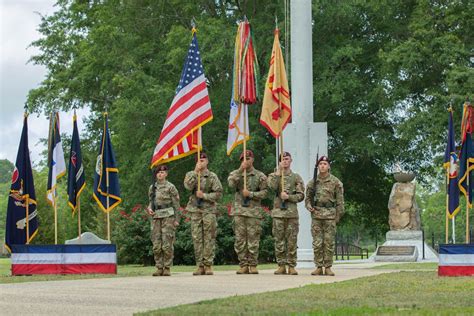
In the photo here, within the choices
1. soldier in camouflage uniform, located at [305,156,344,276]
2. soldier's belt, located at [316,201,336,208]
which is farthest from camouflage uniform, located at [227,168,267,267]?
soldier's belt, located at [316,201,336,208]

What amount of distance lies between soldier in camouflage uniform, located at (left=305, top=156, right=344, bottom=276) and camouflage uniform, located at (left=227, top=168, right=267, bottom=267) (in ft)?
3.15

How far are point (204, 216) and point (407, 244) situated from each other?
14.8 metres

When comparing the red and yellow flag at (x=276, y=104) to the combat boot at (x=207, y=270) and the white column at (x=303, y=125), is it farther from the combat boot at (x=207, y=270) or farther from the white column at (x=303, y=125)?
the combat boot at (x=207, y=270)

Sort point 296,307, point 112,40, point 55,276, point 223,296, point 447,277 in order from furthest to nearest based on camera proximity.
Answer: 1. point 112,40
2. point 55,276
3. point 447,277
4. point 223,296
5. point 296,307

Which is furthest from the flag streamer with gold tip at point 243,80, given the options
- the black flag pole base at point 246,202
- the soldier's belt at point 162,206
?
the soldier's belt at point 162,206

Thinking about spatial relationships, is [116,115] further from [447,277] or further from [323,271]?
[447,277]

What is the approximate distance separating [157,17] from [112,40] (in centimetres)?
230

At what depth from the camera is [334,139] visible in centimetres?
3766

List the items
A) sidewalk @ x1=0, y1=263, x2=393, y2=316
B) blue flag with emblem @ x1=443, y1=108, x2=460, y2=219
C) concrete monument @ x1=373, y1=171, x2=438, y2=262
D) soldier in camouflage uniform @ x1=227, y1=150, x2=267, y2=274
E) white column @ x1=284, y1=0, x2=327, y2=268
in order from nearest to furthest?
sidewalk @ x1=0, y1=263, x2=393, y2=316, soldier in camouflage uniform @ x1=227, y1=150, x2=267, y2=274, blue flag with emblem @ x1=443, y1=108, x2=460, y2=219, white column @ x1=284, y1=0, x2=327, y2=268, concrete monument @ x1=373, y1=171, x2=438, y2=262

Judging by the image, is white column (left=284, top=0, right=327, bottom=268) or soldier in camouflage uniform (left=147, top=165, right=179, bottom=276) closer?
soldier in camouflage uniform (left=147, top=165, right=179, bottom=276)

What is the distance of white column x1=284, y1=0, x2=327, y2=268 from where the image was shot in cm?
1934

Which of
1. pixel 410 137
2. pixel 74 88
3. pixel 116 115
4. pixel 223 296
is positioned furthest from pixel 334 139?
pixel 223 296

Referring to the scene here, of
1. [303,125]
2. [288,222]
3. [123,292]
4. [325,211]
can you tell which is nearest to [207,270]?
[288,222]

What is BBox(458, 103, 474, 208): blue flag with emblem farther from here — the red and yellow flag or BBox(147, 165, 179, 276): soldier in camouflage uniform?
BBox(147, 165, 179, 276): soldier in camouflage uniform
